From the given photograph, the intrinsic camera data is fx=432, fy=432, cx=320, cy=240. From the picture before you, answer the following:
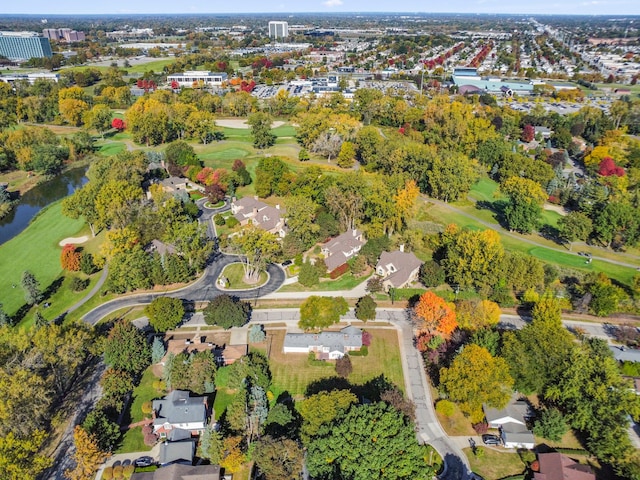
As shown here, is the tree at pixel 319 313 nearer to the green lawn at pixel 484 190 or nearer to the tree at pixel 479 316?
the tree at pixel 479 316

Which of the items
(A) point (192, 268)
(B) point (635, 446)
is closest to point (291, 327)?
(A) point (192, 268)

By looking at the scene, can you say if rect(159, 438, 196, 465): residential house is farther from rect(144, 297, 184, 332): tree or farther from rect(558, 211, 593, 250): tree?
rect(558, 211, 593, 250): tree

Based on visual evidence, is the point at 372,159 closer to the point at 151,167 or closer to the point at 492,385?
the point at 151,167

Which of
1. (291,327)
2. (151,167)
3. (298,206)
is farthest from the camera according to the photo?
(151,167)

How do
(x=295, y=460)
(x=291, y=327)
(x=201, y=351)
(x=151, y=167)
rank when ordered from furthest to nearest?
(x=151, y=167) < (x=291, y=327) < (x=201, y=351) < (x=295, y=460)

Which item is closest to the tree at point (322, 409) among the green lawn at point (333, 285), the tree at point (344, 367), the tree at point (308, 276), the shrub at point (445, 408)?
the tree at point (344, 367)

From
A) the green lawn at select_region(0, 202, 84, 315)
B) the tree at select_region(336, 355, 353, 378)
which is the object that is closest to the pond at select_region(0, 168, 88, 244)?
the green lawn at select_region(0, 202, 84, 315)

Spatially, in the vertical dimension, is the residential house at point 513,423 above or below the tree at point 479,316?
below
